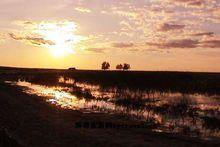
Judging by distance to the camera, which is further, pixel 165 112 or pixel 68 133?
pixel 165 112

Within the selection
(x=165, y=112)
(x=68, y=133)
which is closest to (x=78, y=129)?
(x=68, y=133)

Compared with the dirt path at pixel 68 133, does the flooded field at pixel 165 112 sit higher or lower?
higher

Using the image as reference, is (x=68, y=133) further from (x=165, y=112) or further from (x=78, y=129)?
(x=165, y=112)

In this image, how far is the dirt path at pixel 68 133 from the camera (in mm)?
22078

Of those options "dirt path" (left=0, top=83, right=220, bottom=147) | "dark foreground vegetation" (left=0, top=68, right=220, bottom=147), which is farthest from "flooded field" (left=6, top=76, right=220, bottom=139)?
"dirt path" (left=0, top=83, right=220, bottom=147)

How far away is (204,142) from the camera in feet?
73.0

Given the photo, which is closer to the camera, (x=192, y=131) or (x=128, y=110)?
(x=192, y=131)

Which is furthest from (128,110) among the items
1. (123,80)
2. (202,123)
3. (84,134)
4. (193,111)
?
(123,80)

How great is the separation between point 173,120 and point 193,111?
15.6 ft

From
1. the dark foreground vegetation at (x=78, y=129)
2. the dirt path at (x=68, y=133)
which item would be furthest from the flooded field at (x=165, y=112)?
the dirt path at (x=68, y=133)

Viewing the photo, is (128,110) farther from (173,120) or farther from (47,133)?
(47,133)

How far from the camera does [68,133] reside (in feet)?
80.5

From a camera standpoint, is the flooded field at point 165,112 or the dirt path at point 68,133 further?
the flooded field at point 165,112

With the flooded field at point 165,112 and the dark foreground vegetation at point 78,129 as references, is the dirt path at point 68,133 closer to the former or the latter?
the dark foreground vegetation at point 78,129
